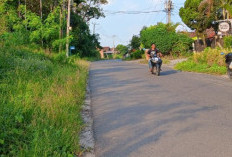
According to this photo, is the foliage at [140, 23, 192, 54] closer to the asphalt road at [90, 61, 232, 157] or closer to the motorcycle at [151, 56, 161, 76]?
the motorcycle at [151, 56, 161, 76]

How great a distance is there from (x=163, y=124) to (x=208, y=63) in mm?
13939

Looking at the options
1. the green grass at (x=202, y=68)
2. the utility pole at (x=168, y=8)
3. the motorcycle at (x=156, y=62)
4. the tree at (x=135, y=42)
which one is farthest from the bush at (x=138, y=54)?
the motorcycle at (x=156, y=62)

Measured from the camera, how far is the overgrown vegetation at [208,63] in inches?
658

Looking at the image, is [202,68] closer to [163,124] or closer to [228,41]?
[228,41]

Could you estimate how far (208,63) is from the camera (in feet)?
61.4

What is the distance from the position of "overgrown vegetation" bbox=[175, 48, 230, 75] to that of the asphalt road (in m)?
7.54

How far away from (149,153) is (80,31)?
48466 mm

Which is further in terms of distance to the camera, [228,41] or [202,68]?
[228,41]

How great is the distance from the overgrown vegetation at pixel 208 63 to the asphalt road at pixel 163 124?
24.7 feet

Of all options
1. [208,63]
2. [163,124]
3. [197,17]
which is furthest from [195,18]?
[163,124]

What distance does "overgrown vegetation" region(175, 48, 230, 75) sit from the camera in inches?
658

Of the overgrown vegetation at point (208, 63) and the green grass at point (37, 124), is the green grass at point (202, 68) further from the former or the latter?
the green grass at point (37, 124)

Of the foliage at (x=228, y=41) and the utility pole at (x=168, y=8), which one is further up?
the utility pole at (x=168, y=8)

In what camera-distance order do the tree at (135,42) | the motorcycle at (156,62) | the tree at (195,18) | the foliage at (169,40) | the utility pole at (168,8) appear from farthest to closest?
the tree at (135,42) < the utility pole at (168,8) < the tree at (195,18) < the foliage at (169,40) < the motorcycle at (156,62)
